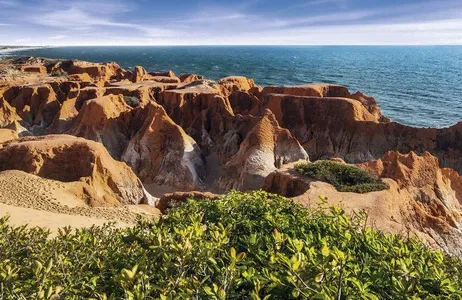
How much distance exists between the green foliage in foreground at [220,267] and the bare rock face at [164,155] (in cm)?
2816

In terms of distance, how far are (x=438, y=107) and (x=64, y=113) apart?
77099mm

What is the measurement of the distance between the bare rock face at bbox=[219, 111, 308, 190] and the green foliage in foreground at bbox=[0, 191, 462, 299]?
2248cm

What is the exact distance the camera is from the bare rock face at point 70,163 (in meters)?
24.8

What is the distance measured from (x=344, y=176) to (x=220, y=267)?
755 inches

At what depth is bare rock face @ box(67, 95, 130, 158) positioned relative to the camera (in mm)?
41688

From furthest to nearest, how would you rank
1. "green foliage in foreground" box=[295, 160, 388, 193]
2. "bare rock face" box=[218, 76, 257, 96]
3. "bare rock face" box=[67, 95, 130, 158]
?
"bare rock face" box=[218, 76, 257, 96], "bare rock face" box=[67, 95, 130, 158], "green foliage in foreground" box=[295, 160, 388, 193]

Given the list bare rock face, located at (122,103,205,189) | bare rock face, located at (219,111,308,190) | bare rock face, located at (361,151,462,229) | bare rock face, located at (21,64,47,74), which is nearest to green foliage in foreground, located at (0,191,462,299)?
bare rock face, located at (361,151,462,229)

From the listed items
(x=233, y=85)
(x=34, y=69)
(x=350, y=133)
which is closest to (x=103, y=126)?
(x=233, y=85)

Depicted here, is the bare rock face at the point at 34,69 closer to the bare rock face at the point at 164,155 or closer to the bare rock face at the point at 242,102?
the bare rock face at the point at 242,102

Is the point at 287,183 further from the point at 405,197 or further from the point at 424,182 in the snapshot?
the point at 424,182

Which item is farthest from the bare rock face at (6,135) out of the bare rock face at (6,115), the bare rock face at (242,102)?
the bare rock face at (242,102)

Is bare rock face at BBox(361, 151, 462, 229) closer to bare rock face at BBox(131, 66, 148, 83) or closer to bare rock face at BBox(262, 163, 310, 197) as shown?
bare rock face at BBox(262, 163, 310, 197)

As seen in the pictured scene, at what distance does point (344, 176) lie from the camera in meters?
24.2

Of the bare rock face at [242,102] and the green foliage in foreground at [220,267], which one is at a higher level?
the green foliage in foreground at [220,267]
